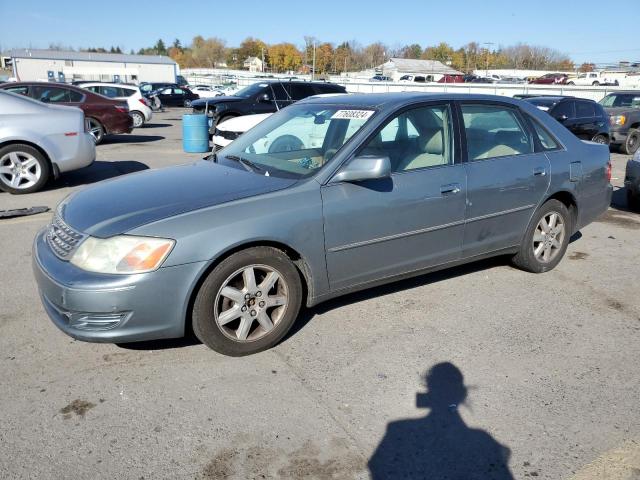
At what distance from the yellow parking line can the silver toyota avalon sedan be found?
5.78 feet

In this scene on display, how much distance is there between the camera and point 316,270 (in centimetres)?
350

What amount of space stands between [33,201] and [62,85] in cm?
715

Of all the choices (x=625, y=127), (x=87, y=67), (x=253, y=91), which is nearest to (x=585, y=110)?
(x=625, y=127)

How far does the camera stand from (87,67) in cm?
7000

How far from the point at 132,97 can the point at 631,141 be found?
637 inches

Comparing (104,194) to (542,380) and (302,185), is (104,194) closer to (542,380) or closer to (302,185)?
(302,185)

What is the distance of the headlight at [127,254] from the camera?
2.95 meters

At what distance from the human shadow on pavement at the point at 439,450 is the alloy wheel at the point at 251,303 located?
1.03 m

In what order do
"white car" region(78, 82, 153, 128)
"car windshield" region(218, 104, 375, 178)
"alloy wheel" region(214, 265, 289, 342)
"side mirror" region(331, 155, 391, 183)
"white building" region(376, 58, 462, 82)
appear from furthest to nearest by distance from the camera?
"white building" region(376, 58, 462, 82), "white car" region(78, 82, 153, 128), "car windshield" region(218, 104, 375, 178), "side mirror" region(331, 155, 391, 183), "alloy wheel" region(214, 265, 289, 342)

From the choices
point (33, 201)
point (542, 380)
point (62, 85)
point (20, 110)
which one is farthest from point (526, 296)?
point (62, 85)

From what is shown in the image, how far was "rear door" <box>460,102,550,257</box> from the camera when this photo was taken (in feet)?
13.8

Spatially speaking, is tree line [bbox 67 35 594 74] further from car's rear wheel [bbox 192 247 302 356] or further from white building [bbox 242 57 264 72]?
car's rear wheel [bbox 192 247 302 356]

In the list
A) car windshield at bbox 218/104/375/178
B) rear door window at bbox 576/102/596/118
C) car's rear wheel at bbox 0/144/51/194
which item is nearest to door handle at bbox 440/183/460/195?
car windshield at bbox 218/104/375/178

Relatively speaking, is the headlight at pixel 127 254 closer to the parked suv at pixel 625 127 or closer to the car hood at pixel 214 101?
the car hood at pixel 214 101
